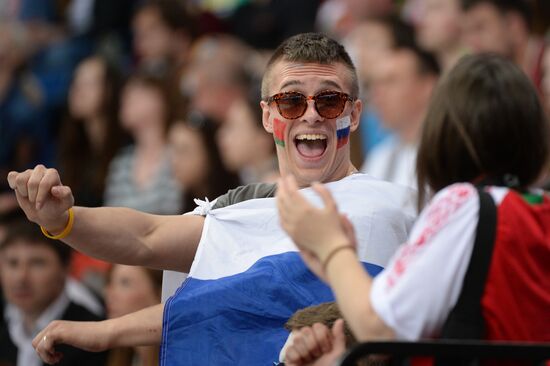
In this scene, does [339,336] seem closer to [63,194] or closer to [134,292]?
[63,194]

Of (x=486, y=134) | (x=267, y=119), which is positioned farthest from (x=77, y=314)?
(x=486, y=134)

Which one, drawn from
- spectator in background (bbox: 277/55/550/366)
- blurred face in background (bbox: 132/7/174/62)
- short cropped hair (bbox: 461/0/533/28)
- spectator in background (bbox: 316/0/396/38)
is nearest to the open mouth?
spectator in background (bbox: 277/55/550/366)

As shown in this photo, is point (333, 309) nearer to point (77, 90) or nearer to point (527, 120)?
point (527, 120)

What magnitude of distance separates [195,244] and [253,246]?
9.1 inches

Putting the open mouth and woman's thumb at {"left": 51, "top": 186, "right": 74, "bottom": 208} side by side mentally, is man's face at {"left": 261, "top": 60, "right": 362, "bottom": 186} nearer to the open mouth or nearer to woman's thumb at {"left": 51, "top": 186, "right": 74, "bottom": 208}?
the open mouth

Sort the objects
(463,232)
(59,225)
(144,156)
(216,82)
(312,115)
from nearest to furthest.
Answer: (463,232) → (59,225) → (312,115) → (144,156) → (216,82)

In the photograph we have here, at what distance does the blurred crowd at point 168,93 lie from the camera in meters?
7.71

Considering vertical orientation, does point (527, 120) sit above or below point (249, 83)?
below

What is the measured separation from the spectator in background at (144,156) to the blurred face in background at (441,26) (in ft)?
6.96

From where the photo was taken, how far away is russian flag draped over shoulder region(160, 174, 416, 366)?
4.23 m

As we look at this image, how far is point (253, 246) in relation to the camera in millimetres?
4418

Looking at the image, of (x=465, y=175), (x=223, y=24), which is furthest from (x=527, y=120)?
(x=223, y=24)

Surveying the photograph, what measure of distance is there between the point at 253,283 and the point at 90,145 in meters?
6.44

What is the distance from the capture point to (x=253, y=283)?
4273mm
